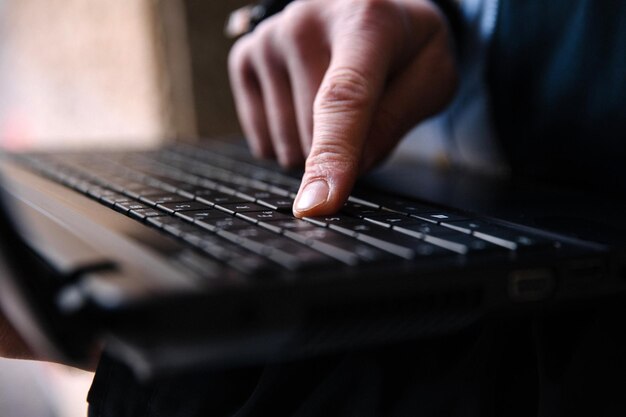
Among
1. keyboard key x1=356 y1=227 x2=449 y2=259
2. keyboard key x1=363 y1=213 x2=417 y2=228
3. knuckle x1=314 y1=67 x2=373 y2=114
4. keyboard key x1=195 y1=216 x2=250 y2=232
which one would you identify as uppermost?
knuckle x1=314 y1=67 x2=373 y2=114

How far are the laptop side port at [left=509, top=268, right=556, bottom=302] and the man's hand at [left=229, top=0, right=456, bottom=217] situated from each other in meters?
0.17

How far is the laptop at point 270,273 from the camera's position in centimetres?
21

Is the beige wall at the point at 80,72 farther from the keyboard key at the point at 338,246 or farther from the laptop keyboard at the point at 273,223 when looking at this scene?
the keyboard key at the point at 338,246

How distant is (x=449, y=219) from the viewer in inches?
14.5

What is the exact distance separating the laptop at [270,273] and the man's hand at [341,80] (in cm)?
9

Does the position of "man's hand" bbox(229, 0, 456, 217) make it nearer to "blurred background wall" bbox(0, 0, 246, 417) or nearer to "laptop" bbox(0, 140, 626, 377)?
"laptop" bbox(0, 140, 626, 377)

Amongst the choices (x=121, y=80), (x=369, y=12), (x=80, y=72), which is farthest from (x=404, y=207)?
(x=80, y=72)

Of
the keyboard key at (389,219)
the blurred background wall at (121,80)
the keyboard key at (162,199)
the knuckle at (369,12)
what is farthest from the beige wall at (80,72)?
the keyboard key at (389,219)

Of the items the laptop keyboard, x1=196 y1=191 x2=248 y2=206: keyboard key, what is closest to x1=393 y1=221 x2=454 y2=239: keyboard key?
the laptop keyboard

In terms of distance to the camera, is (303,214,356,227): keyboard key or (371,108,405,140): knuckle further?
(371,108,405,140): knuckle

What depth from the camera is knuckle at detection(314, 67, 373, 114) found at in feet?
1.63

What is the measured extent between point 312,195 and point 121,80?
117cm

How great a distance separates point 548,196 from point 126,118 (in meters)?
1.16

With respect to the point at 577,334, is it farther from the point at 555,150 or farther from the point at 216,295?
the point at 555,150
